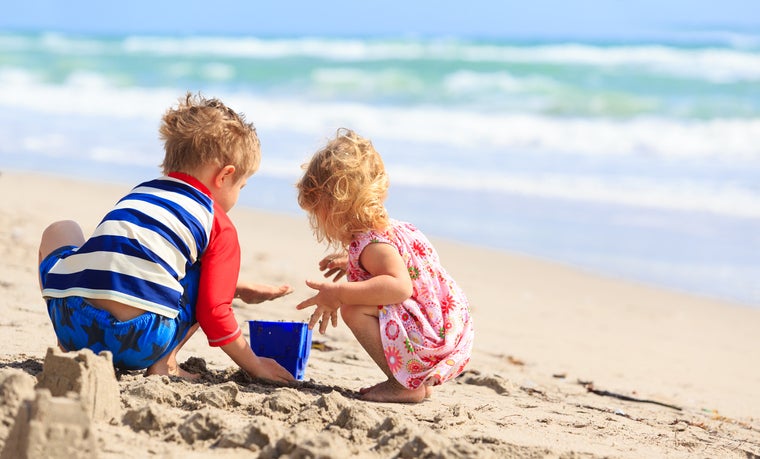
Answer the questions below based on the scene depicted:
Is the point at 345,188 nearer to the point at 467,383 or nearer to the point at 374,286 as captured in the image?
the point at 374,286

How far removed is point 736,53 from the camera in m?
22.6

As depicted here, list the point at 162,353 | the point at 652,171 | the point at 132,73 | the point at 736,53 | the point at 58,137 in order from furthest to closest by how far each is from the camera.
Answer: the point at 736,53 → the point at 132,73 → the point at 58,137 → the point at 652,171 → the point at 162,353

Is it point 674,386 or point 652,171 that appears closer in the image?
point 674,386

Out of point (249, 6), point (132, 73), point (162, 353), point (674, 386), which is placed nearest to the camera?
point (162, 353)

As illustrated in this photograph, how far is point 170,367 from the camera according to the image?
3.13 metres

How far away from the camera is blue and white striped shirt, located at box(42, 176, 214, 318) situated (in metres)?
2.81

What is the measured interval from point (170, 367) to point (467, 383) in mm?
1269

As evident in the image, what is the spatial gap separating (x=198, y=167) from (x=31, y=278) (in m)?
2.20

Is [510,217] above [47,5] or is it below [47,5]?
below

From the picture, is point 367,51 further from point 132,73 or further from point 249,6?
point 249,6

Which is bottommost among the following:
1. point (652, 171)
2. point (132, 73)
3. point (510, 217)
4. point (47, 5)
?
point (510, 217)

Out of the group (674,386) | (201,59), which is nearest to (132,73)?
(201,59)

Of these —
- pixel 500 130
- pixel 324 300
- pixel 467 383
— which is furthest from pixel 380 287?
pixel 500 130

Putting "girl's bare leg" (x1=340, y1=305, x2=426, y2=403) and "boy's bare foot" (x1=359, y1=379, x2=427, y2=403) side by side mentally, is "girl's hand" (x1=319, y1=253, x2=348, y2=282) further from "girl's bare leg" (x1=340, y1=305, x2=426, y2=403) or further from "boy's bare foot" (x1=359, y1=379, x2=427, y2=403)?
"boy's bare foot" (x1=359, y1=379, x2=427, y2=403)
